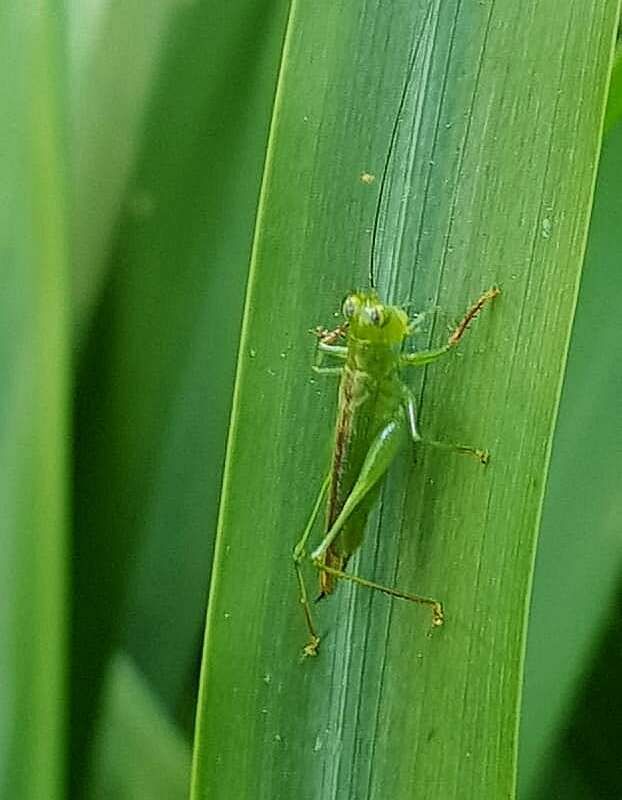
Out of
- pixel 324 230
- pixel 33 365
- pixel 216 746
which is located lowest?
pixel 216 746

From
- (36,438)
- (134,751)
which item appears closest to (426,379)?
(36,438)

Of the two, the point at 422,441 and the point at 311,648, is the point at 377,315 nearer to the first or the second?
the point at 422,441

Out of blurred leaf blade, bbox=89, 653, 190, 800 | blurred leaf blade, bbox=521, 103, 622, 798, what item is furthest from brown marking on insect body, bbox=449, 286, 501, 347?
blurred leaf blade, bbox=89, 653, 190, 800

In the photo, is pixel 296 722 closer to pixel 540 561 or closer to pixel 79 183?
pixel 540 561

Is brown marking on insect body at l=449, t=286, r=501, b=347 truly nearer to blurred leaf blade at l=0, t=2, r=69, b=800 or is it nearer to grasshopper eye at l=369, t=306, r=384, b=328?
grasshopper eye at l=369, t=306, r=384, b=328

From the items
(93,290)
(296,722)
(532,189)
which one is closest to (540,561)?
(296,722)

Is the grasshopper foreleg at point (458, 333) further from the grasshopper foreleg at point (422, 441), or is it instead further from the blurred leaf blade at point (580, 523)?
the blurred leaf blade at point (580, 523)

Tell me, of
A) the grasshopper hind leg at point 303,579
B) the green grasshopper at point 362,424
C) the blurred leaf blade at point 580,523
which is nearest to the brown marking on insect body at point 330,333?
the green grasshopper at point 362,424
